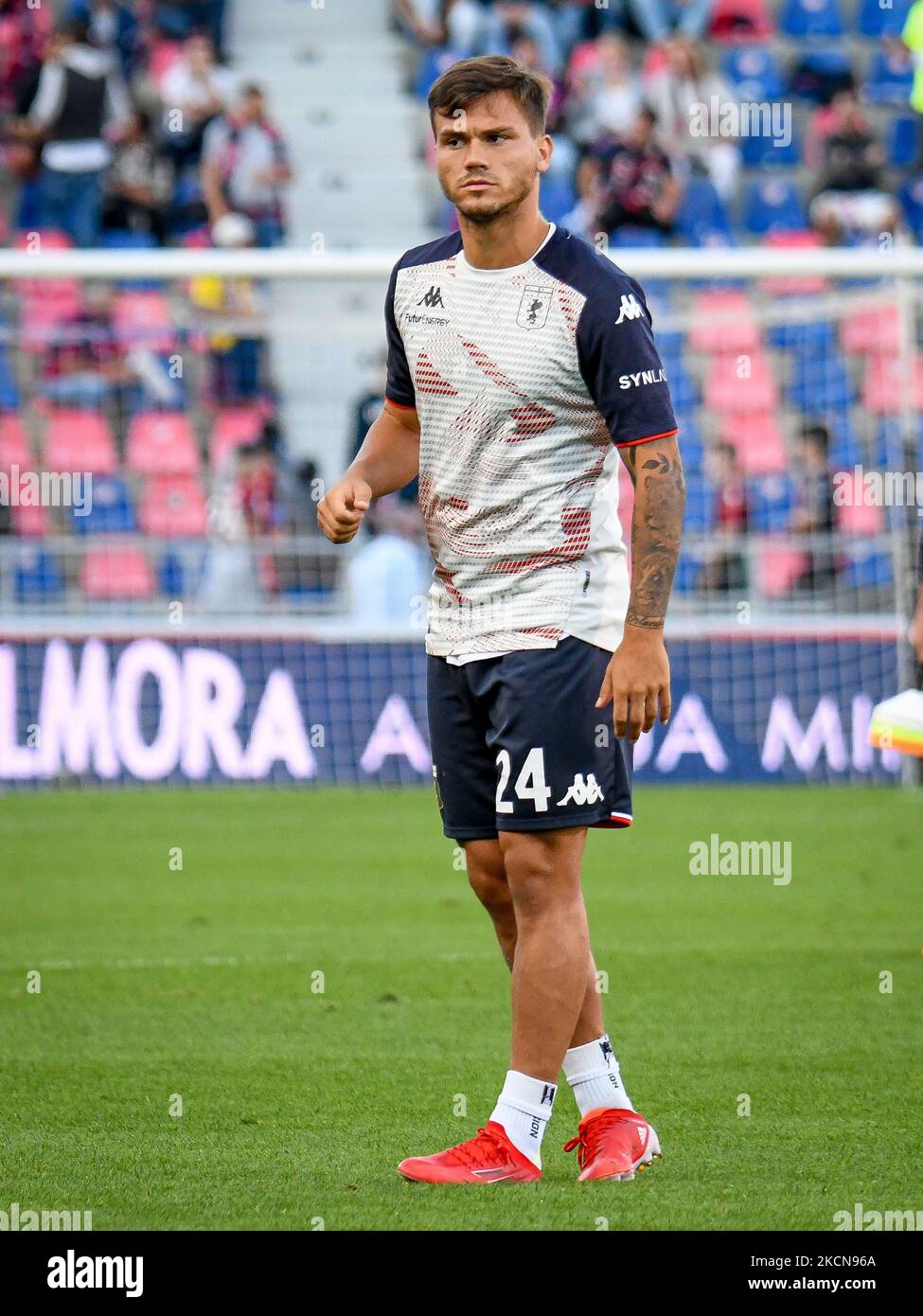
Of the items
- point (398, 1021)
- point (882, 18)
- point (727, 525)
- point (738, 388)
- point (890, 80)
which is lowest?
point (398, 1021)

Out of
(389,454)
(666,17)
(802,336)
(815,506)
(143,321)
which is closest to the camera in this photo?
(389,454)

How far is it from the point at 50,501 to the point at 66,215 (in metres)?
4.16

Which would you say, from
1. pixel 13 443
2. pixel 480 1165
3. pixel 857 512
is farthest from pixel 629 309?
pixel 857 512

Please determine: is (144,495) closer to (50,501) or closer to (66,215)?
(50,501)

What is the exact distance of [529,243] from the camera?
4406 mm

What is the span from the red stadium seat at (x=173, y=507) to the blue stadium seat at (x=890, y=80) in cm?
835

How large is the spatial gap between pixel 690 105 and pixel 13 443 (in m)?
6.89

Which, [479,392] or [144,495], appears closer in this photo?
[479,392]

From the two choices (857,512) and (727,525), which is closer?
(727,525)

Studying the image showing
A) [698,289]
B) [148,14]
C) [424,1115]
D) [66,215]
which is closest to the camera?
[424,1115]

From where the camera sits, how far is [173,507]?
46.4 ft

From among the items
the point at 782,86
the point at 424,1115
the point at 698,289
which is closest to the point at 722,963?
the point at 424,1115

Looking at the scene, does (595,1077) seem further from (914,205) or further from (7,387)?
(914,205)

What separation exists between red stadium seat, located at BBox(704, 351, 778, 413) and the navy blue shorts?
34.9ft
